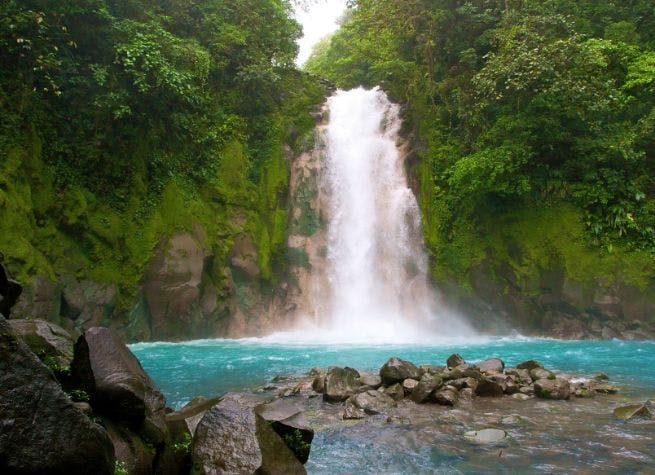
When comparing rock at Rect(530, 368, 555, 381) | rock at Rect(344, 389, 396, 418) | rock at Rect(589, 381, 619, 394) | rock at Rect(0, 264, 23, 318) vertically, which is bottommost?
rock at Rect(344, 389, 396, 418)

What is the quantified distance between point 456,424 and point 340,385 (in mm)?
2182

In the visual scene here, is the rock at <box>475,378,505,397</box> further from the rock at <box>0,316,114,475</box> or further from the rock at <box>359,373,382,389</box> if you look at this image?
the rock at <box>0,316,114,475</box>

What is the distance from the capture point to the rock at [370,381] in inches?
339

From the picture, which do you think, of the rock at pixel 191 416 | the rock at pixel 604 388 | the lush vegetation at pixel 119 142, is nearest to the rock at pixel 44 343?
the rock at pixel 191 416

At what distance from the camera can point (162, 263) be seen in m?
14.6

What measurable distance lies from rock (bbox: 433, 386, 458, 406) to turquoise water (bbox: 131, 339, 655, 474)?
0.58ft

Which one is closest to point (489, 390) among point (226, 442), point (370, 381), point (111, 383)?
point (370, 381)

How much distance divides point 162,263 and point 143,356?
128 inches

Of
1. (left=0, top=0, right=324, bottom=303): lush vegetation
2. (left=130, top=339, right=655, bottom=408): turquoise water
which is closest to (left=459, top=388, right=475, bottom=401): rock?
(left=130, top=339, right=655, bottom=408): turquoise water

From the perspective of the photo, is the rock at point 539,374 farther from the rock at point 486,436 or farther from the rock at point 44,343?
the rock at point 44,343

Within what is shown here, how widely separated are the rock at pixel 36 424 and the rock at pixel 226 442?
0.98 metres

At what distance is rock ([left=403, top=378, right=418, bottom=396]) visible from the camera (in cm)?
825

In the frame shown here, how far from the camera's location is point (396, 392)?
8.27 m

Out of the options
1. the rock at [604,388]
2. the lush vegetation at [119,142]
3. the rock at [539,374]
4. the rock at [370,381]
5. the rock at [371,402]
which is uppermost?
the lush vegetation at [119,142]
